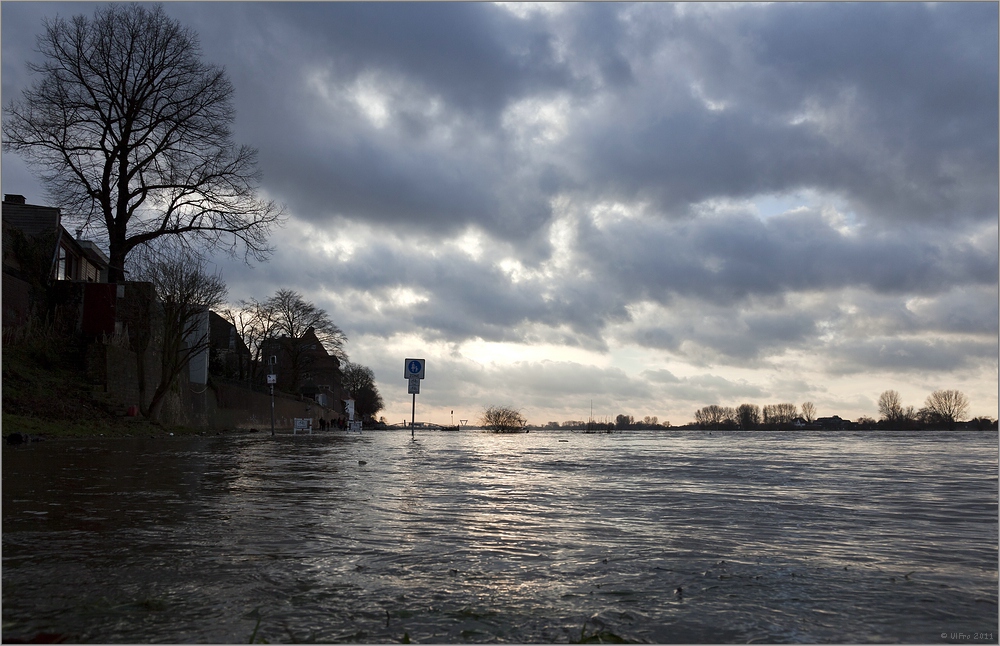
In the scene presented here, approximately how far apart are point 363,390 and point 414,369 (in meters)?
108

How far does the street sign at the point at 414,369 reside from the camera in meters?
21.3

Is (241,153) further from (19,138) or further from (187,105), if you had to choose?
(19,138)

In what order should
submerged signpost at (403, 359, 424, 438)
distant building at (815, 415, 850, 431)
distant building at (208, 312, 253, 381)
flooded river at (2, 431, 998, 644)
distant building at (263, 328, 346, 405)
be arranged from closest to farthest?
flooded river at (2, 431, 998, 644)
submerged signpost at (403, 359, 424, 438)
distant building at (208, 312, 253, 381)
distant building at (263, 328, 346, 405)
distant building at (815, 415, 850, 431)

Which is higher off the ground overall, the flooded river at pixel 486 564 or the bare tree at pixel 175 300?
the bare tree at pixel 175 300

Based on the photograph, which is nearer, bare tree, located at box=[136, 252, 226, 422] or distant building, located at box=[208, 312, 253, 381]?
bare tree, located at box=[136, 252, 226, 422]

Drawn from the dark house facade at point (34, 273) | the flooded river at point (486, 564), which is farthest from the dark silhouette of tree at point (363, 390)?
the flooded river at point (486, 564)

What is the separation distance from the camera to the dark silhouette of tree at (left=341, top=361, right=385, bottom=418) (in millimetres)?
106375

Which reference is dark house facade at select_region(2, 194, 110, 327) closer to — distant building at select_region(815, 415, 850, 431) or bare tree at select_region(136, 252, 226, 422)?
bare tree at select_region(136, 252, 226, 422)

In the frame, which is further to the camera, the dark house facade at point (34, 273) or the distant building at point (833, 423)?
the distant building at point (833, 423)

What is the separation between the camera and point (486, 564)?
3330 millimetres

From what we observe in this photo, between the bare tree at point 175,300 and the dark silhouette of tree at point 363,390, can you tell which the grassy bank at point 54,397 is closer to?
the bare tree at point 175,300

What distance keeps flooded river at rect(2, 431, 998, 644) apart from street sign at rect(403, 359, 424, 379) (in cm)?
1446

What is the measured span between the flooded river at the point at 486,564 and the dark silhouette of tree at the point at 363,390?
97.7 m

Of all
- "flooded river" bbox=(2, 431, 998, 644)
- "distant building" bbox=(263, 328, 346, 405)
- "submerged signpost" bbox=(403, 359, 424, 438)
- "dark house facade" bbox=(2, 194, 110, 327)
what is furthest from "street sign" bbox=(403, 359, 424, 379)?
"distant building" bbox=(263, 328, 346, 405)
